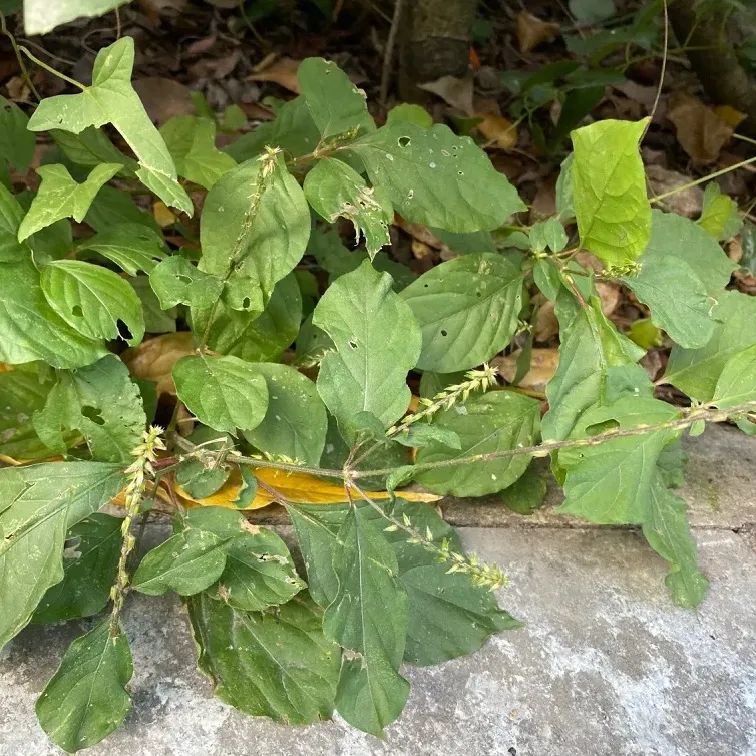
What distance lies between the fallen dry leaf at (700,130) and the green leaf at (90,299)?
1.92 metres

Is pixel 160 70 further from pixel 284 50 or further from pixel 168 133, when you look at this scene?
pixel 168 133

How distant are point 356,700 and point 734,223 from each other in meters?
1.44

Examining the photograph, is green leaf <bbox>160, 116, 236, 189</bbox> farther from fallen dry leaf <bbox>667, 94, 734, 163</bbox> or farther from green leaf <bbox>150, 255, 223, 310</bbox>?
fallen dry leaf <bbox>667, 94, 734, 163</bbox>

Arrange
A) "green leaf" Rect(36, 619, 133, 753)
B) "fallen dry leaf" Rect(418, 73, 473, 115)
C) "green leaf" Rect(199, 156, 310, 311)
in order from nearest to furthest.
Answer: "green leaf" Rect(36, 619, 133, 753) → "green leaf" Rect(199, 156, 310, 311) → "fallen dry leaf" Rect(418, 73, 473, 115)

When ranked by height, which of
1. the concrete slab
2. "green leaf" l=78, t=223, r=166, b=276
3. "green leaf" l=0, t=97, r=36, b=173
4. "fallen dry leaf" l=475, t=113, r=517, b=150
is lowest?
the concrete slab

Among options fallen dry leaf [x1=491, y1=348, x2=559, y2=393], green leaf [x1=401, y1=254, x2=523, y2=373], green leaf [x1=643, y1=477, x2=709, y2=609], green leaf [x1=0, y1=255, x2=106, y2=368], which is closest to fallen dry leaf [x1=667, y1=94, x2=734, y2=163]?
fallen dry leaf [x1=491, y1=348, x2=559, y2=393]

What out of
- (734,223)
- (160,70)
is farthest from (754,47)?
(160,70)

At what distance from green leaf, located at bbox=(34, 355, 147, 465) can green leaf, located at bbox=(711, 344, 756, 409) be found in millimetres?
841

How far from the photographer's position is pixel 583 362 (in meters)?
1.15

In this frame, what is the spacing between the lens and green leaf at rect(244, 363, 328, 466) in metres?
1.13

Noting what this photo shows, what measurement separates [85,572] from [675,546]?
3.01 feet

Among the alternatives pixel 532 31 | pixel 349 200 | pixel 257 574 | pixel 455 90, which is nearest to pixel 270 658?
pixel 257 574

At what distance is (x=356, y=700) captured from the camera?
912mm

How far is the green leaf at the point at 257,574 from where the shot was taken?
3.33 feet
